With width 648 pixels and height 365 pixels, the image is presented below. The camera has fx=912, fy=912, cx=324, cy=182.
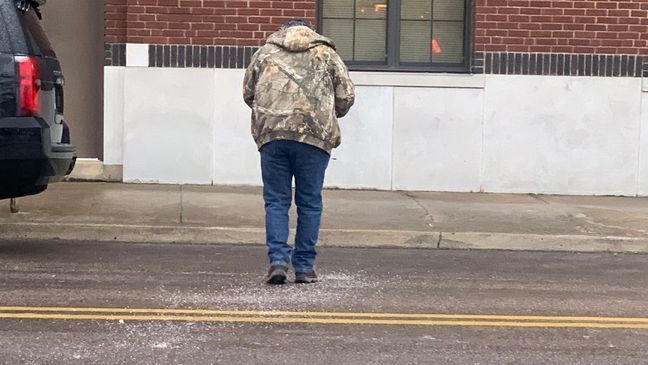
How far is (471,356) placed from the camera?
4809 millimetres

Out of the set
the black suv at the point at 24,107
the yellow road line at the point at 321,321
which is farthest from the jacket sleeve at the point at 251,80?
the yellow road line at the point at 321,321

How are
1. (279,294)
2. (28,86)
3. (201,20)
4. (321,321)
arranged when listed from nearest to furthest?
(321,321)
(279,294)
(28,86)
(201,20)

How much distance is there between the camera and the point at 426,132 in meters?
10.9

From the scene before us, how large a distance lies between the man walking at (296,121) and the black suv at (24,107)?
5.06ft

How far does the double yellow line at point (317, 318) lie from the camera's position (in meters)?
5.42

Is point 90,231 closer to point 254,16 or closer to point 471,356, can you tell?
point 254,16

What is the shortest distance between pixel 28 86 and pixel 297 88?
6.45ft

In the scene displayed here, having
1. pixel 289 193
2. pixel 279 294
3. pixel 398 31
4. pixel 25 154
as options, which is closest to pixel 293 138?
pixel 289 193

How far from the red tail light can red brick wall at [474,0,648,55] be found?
5.85m

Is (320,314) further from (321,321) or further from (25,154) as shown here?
(25,154)

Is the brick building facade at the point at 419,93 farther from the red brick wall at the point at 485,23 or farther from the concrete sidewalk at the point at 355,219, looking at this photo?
the concrete sidewalk at the point at 355,219

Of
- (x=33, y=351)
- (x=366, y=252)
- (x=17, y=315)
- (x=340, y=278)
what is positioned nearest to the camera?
(x=33, y=351)

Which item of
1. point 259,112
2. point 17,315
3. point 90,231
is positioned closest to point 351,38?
point 90,231

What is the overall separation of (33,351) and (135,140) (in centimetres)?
625
